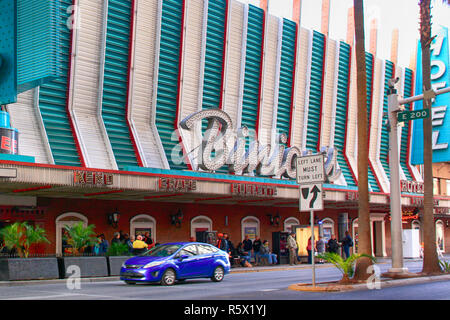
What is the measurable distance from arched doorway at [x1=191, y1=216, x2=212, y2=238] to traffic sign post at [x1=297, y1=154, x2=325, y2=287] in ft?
53.7

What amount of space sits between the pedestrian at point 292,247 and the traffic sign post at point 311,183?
641 inches

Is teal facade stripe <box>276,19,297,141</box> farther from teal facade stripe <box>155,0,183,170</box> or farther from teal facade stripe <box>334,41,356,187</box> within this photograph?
teal facade stripe <box>155,0,183,170</box>

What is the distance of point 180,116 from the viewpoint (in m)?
33.9

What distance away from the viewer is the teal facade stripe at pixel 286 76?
39500 mm

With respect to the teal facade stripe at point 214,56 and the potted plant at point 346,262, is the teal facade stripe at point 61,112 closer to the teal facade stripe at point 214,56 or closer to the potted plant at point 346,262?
the teal facade stripe at point 214,56

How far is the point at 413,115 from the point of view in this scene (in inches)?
831

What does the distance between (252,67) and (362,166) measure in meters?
19.2

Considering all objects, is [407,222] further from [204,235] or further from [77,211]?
[77,211]

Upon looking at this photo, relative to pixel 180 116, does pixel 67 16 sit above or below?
above

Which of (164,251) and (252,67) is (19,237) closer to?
(164,251)

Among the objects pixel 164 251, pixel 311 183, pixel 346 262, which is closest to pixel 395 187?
pixel 346 262

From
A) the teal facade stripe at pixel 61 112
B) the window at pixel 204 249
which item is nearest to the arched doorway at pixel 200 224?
the teal facade stripe at pixel 61 112

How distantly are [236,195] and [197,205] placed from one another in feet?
15.2
